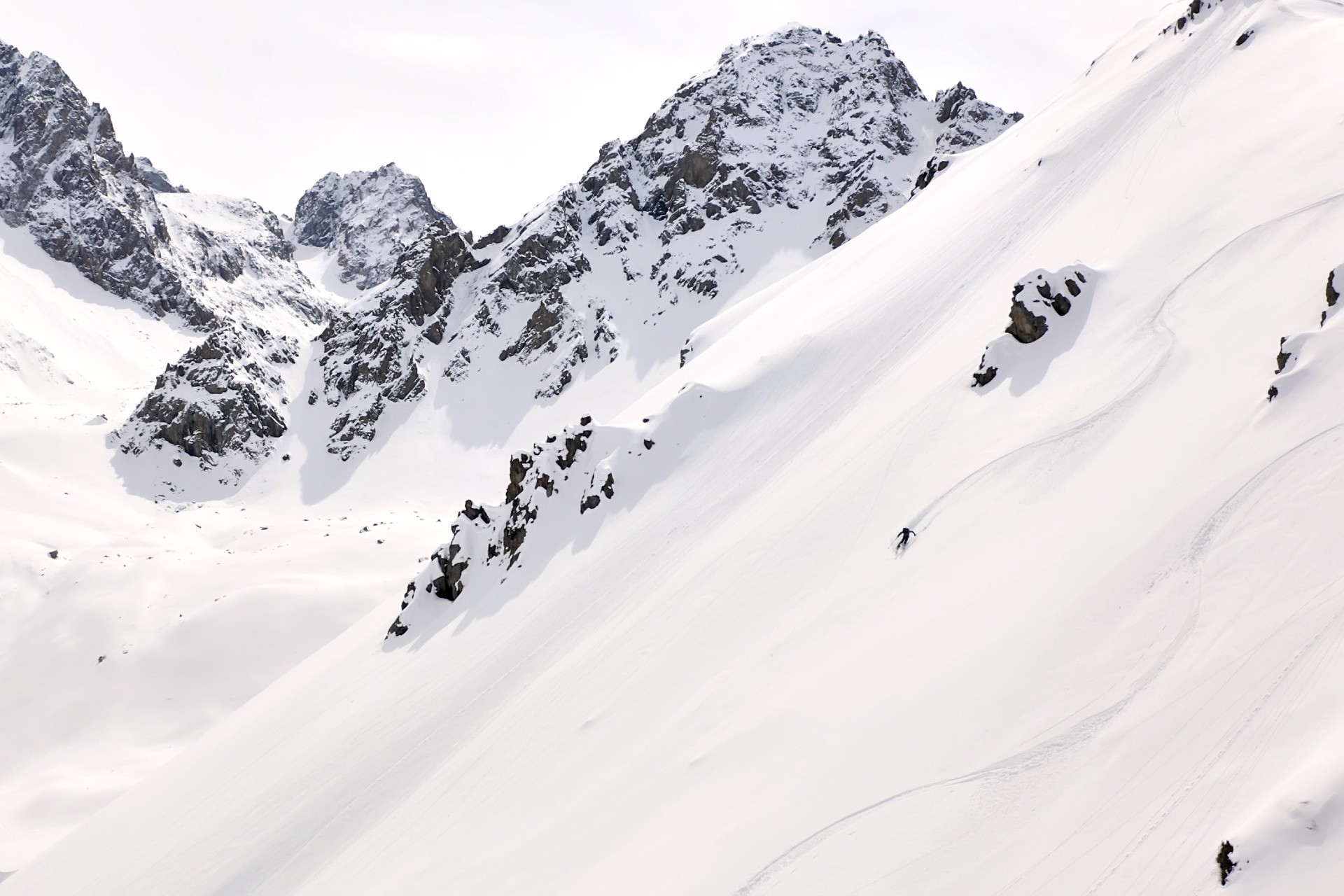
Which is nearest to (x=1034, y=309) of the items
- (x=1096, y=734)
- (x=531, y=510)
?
(x=1096, y=734)

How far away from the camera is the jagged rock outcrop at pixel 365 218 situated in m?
151

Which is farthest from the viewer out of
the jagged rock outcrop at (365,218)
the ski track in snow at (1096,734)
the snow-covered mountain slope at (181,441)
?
the jagged rock outcrop at (365,218)

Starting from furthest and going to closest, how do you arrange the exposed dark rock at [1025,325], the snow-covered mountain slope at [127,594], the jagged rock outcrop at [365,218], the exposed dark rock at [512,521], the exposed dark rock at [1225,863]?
the jagged rock outcrop at [365,218]
the snow-covered mountain slope at [127,594]
the exposed dark rock at [512,521]
the exposed dark rock at [1025,325]
the exposed dark rock at [1225,863]

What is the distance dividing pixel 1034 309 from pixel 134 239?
126 meters

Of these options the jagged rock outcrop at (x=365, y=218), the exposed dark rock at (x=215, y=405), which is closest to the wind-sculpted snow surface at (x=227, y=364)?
the exposed dark rock at (x=215, y=405)

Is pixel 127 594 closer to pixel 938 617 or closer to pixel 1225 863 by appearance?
pixel 938 617

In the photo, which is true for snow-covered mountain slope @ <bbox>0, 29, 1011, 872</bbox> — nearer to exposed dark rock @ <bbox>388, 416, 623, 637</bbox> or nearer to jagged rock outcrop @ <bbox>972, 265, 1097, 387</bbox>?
exposed dark rock @ <bbox>388, 416, 623, 637</bbox>

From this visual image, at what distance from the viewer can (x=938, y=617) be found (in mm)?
15508

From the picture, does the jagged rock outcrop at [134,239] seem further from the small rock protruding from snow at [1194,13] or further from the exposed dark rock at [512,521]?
the small rock protruding from snow at [1194,13]

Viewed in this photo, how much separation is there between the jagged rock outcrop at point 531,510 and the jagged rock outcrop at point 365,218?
127m

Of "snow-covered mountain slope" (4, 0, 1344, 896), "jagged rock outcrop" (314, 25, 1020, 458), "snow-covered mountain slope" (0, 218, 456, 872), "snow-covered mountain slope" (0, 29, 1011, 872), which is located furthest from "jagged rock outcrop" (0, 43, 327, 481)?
"snow-covered mountain slope" (4, 0, 1344, 896)

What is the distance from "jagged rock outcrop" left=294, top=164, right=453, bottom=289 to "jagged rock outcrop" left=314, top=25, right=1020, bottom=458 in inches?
2304

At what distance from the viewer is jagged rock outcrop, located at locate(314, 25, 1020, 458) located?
84.9 meters

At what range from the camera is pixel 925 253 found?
35.2m
